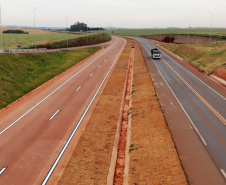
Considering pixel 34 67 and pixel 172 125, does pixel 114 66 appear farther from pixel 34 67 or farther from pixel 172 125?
pixel 172 125

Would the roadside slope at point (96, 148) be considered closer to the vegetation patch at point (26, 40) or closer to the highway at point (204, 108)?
the highway at point (204, 108)

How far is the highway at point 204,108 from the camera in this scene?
15531 mm

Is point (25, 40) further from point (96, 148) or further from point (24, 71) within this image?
point (96, 148)

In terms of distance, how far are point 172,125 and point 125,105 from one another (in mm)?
7591

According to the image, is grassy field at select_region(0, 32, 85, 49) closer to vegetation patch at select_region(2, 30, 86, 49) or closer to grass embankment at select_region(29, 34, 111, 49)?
vegetation patch at select_region(2, 30, 86, 49)

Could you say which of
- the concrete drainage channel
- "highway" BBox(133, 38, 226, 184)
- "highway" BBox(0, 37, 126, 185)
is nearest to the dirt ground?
the concrete drainage channel

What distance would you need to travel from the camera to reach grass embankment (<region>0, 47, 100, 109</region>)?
1136 inches

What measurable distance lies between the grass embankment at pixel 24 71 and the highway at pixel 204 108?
1739cm

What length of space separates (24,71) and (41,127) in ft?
71.9

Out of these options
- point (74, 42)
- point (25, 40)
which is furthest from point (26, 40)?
point (74, 42)

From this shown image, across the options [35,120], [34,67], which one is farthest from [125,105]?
[34,67]

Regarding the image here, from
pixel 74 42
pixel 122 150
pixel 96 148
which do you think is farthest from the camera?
pixel 74 42

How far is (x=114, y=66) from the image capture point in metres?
48.9

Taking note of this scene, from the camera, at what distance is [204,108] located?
23.1 metres
